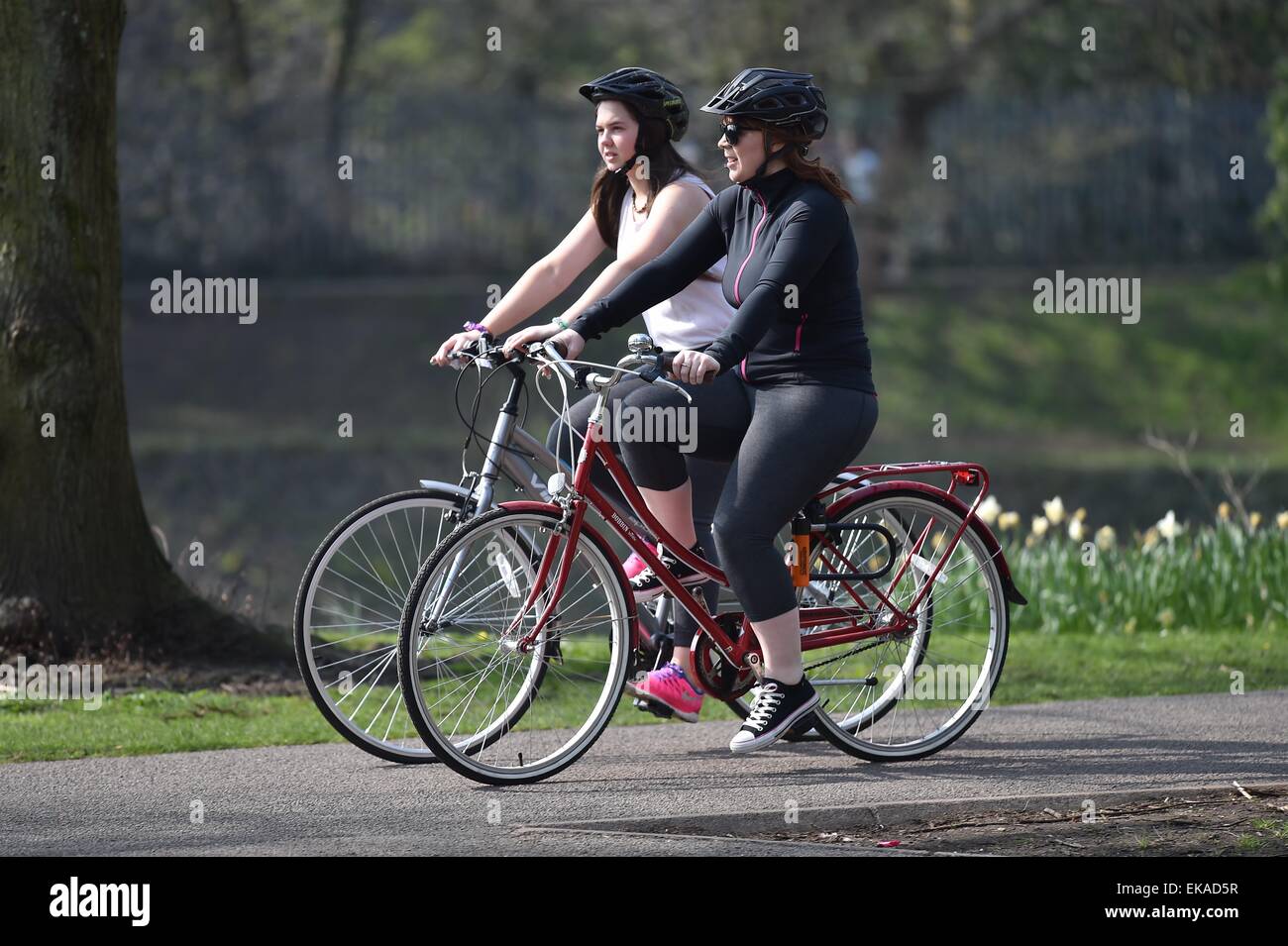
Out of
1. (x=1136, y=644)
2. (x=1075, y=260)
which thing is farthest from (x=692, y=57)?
(x=1136, y=644)

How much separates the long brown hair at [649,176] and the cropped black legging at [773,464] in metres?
0.70

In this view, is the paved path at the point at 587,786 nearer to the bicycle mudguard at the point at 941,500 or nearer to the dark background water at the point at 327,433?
the bicycle mudguard at the point at 941,500

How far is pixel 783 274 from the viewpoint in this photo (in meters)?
5.34

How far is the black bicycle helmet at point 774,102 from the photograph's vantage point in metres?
5.45

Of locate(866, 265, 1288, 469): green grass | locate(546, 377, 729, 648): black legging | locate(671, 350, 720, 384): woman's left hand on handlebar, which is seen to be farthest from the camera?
locate(866, 265, 1288, 469): green grass

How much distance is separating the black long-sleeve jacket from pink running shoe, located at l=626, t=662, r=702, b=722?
906mm

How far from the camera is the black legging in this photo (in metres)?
5.73

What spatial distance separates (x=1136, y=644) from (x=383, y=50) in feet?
72.2

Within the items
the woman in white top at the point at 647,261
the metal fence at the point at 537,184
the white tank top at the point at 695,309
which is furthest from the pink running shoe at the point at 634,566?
the metal fence at the point at 537,184

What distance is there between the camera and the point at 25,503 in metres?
6.96

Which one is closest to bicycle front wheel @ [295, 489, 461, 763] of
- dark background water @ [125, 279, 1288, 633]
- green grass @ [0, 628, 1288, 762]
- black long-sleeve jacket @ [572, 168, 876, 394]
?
green grass @ [0, 628, 1288, 762]

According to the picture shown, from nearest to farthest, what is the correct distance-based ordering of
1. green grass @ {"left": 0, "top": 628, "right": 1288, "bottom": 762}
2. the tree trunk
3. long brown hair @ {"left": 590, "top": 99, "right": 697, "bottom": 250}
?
1. long brown hair @ {"left": 590, "top": 99, "right": 697, "bottom": 250}
2. green grass @ {"left": 0, "top": 628, "right": 1288, "bottom": 762}
3. the tree trunk

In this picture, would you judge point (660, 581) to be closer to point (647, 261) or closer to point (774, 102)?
point (647, 261)

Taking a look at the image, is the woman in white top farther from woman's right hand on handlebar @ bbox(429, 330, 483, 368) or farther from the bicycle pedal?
woman's right hand on handlebar @ bbox(429, 330, 483, 368)
